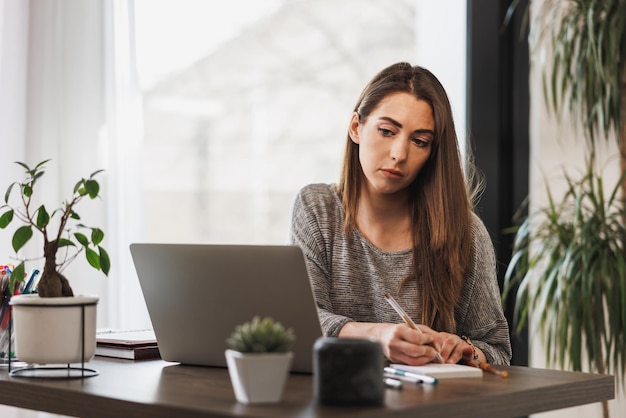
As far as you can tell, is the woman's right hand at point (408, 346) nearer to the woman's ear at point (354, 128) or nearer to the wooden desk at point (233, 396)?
the wooden desk at point (233, 396)

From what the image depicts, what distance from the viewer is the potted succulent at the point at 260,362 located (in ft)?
3.71

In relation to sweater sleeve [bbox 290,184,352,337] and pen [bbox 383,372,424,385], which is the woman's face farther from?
pen [bbox 383,372,424,385]

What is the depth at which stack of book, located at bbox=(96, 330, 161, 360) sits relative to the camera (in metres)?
1.71

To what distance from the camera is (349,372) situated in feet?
3.73

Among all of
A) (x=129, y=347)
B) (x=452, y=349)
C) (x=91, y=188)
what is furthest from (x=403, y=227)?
(x=91, y=188)

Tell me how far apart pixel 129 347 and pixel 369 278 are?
0.60m

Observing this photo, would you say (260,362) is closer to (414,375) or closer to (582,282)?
(414,375)

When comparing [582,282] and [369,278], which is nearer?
[369,278]

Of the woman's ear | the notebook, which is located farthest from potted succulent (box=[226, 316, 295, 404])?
the woman's ear

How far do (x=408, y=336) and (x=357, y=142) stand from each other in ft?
2.24

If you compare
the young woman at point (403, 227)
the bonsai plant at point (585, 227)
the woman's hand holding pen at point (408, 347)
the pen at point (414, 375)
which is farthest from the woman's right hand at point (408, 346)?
the bonsai plant at point (585, 227)

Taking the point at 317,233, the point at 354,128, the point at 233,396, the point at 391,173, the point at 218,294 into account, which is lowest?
the point at 233,396

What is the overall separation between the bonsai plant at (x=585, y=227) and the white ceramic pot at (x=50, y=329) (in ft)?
5.11

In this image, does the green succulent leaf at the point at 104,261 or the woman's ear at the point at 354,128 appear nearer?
the green succulent leaf at the point at 104,261
